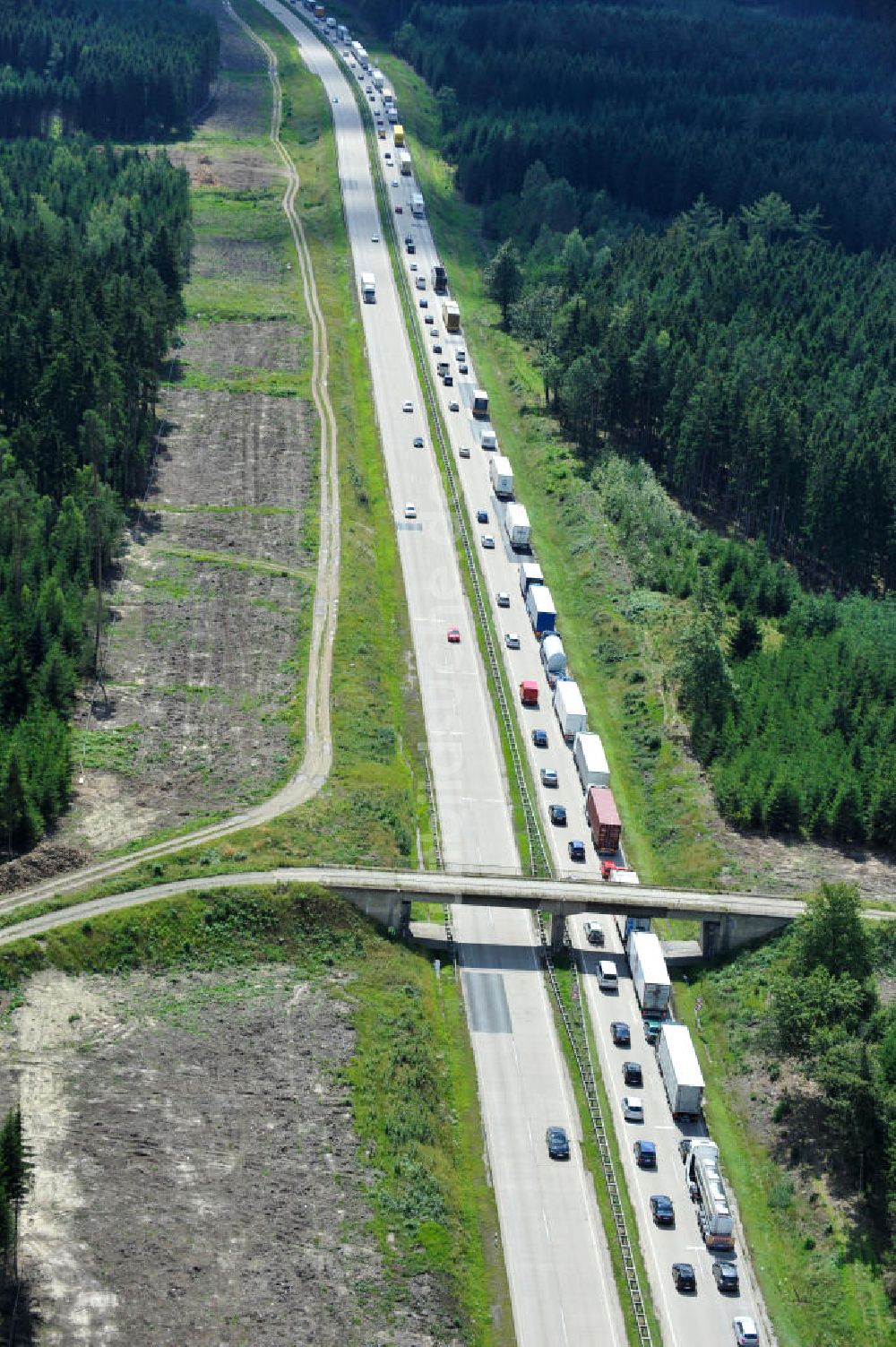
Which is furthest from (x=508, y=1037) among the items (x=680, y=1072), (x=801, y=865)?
(x=801, y=865)

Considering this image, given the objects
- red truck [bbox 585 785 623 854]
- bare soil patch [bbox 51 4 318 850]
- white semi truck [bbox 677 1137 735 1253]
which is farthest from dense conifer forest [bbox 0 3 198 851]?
white semi truck [bbox 677 1137 735 1253]

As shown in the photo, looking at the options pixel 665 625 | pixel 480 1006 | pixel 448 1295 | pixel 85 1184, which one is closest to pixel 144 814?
pixel 480 1006

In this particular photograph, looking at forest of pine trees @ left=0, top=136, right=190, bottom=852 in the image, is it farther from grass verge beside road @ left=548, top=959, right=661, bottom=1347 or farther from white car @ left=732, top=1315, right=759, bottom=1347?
white car @ left=732, top=1315, right=759, bottom=1347

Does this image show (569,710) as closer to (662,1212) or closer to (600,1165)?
(600,1165)

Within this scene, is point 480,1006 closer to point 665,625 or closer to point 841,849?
point 841,849

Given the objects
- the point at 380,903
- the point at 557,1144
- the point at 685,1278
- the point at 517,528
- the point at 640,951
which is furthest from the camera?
the point at 517,528

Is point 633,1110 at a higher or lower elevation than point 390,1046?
higher
